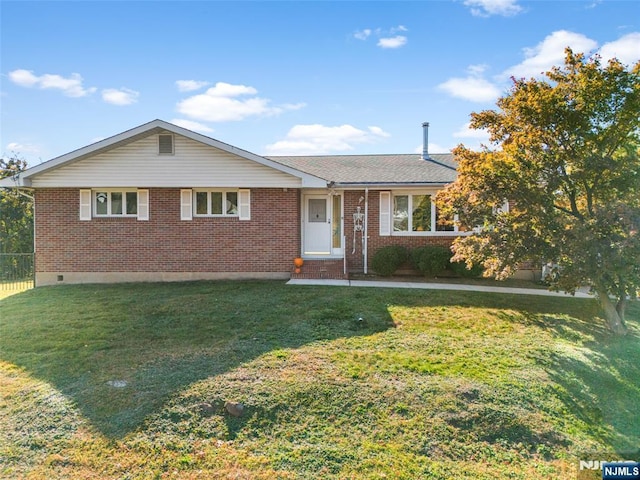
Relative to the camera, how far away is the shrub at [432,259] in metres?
11.1

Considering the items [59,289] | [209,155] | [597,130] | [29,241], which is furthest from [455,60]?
[29,241]

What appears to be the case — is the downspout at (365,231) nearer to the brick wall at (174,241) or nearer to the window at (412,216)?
the window at (412,216)

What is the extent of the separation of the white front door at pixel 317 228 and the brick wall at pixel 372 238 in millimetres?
823

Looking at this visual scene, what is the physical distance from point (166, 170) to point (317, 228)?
5121mm

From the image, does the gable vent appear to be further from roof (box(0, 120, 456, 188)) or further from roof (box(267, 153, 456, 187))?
roof (box(267, 153, 456, 187))

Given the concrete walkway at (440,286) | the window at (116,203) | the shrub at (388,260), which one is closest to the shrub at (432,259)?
the shrub at (388,260)

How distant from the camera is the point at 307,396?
4293mm

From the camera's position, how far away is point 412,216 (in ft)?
39.7

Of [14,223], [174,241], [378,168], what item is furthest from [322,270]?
[14,223]

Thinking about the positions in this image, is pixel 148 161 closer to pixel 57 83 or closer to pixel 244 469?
pixel 57 83

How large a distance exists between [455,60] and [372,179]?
13.2 feet

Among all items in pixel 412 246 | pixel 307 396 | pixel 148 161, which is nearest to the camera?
pixel 307 396

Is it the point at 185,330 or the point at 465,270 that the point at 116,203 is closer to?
the point at 185,330

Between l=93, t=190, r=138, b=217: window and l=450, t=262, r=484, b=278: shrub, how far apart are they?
32.9 feet
